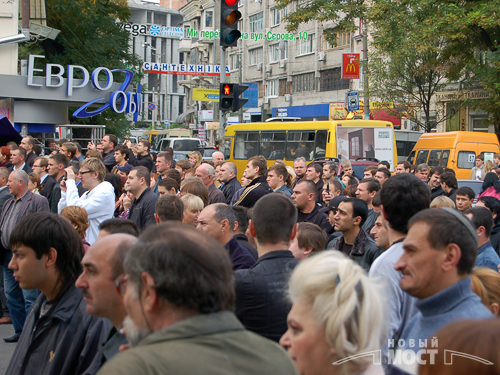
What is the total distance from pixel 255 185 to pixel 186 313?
5842 mm

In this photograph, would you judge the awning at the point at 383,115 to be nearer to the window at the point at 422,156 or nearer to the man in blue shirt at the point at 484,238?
the window at the point at 422,156

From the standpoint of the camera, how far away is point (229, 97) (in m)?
10.5

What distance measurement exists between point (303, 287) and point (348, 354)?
10.7 inches

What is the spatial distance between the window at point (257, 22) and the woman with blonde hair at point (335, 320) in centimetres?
5069

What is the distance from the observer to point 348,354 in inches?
72.1

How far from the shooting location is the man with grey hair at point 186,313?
149cm

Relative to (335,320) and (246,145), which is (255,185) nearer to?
(335,320)

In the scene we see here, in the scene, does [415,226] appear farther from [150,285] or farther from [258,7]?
[258,7]

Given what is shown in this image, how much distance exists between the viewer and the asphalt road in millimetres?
5648

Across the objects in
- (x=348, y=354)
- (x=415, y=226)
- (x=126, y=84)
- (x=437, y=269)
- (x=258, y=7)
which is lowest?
(x=348, y=354)

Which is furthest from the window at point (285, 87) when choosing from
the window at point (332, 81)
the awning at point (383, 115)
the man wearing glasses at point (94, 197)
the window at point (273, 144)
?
the man wearing glasses at point (94, 197)

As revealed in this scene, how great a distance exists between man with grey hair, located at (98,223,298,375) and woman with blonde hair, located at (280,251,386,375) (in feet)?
0.71

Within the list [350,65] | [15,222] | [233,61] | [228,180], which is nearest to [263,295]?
[15,222]

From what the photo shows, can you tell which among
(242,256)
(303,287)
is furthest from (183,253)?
(242,256)
